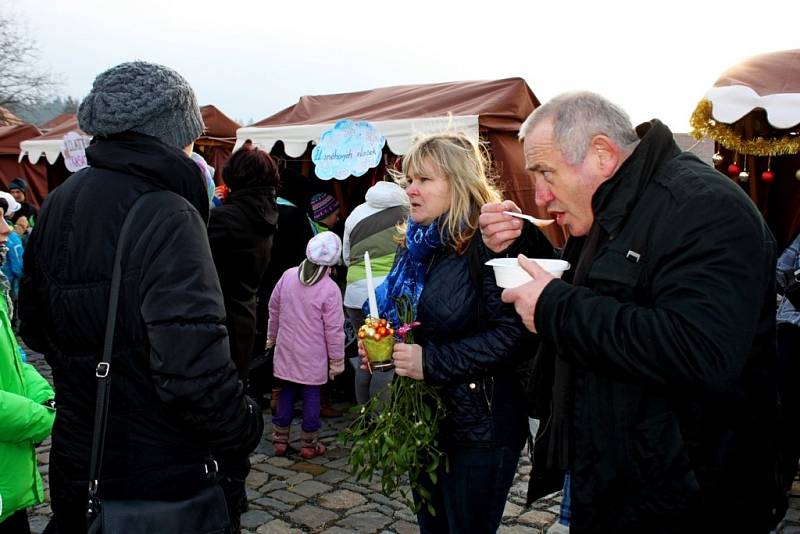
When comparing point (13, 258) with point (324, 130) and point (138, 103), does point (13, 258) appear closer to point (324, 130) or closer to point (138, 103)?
point (324, 130)

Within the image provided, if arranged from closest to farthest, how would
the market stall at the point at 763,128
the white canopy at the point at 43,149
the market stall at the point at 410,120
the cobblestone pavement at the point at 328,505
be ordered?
the cobblestone pavement at the point at 328,505 < the market stall at the point at 763,128 < the market stall at the point at 410,120 < the white canopy at the point at 43,149

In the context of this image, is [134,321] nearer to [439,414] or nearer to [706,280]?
[439,414]

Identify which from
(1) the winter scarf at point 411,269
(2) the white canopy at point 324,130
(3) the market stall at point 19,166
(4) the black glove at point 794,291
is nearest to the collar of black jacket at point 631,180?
(1) the winter scarf at point 411,269

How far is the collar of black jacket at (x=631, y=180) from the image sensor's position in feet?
5.68

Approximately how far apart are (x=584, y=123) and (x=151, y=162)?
1.23 metres

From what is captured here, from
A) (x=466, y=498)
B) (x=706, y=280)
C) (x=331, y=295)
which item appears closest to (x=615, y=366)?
(x=706, y=280)

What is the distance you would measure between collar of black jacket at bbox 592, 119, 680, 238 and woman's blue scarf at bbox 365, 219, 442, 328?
905mm

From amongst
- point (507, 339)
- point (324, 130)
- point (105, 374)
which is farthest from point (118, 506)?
point (324, 130)

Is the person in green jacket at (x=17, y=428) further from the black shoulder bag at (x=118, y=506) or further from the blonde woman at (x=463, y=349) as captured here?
the blonde woman at (x=463, y=349)

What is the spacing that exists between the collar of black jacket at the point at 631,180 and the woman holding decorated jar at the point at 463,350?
76 centimetres

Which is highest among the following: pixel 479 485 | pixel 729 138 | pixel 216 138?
pixel 216 138

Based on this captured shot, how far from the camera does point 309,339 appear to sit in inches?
211

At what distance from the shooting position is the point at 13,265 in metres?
9.52

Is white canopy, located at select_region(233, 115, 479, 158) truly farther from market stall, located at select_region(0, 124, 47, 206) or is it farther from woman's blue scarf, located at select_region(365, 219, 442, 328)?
market stall, located at select_region(0, 124, 47, 206)
